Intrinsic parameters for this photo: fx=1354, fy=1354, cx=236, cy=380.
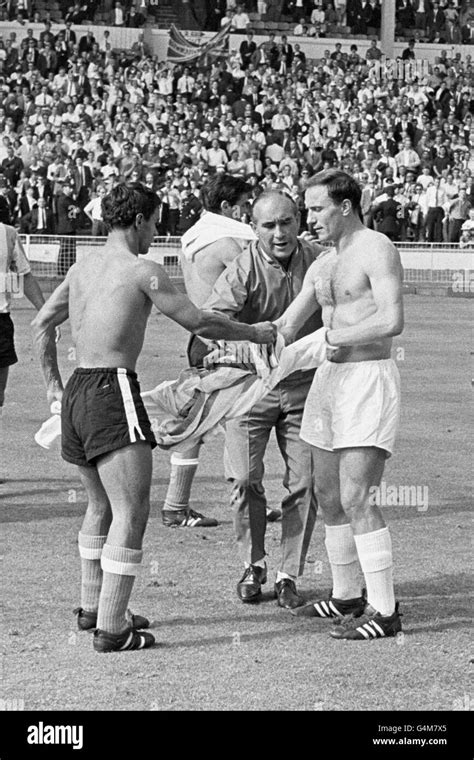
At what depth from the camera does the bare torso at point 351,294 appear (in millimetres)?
5973

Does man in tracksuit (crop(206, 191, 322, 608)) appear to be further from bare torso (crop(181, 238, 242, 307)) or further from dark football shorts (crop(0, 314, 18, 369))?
dark football shorts (crop(0, 314, 18, 369))

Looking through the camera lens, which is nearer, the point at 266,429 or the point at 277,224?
the point at 277,224

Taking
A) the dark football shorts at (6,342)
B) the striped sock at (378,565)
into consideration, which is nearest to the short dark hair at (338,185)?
the striped sock at (378,565)

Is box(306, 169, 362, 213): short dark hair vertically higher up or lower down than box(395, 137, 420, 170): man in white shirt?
higher up

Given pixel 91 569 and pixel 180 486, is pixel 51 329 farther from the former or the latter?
pixel 180 486

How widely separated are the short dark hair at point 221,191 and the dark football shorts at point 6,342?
210 cm

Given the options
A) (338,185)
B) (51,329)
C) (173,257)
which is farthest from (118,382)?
(173,257)

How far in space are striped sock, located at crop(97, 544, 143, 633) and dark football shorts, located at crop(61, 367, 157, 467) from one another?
42 cm

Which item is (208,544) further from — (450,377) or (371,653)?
(450,377)

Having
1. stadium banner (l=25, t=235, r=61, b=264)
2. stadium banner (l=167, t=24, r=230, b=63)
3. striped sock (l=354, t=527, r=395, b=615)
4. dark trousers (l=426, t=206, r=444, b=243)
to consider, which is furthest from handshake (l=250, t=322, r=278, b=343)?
stadium banner (l=167, t=24, r=230, b=63)

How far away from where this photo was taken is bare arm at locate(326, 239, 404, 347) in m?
5.78

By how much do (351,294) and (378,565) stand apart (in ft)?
3.97

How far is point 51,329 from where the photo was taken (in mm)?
6379

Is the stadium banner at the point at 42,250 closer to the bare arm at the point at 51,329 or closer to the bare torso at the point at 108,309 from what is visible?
the bare arm at the point at 51,329
